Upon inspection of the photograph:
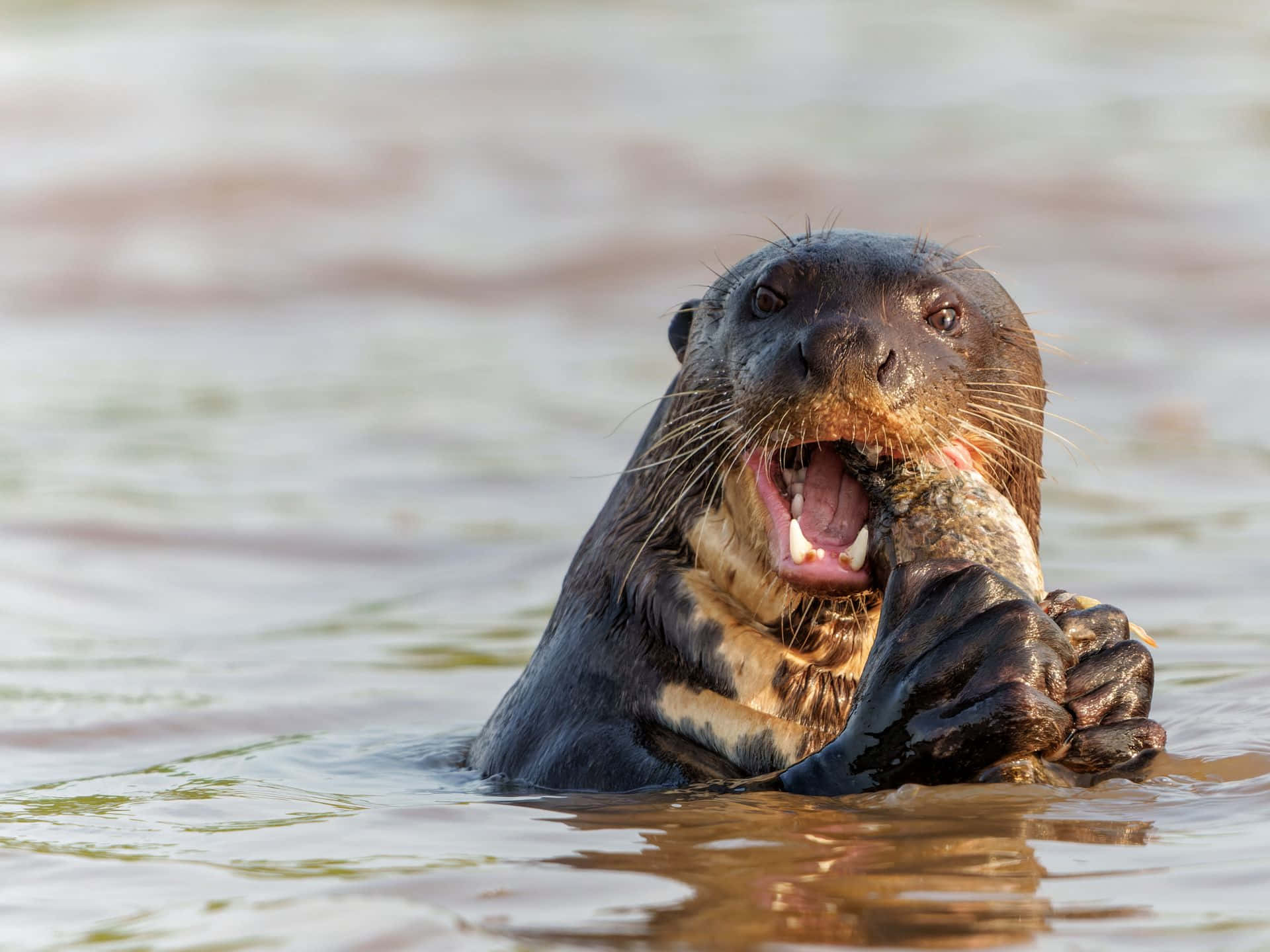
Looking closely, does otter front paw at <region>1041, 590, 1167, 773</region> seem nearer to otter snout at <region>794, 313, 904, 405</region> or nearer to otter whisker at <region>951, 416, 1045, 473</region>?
otter whisker at <region>951, 416, 1045, 473</region>

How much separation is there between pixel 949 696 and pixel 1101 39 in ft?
63.4

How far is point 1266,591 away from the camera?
8180 mm

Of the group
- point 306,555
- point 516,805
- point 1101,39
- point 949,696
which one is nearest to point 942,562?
point 949,696

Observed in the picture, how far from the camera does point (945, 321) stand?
4711mm

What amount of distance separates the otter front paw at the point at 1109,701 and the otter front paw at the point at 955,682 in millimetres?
92

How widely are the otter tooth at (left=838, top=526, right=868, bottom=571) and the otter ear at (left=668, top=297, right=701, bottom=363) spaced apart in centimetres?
98

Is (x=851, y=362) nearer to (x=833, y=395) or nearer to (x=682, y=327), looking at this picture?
(x=833, y=395)

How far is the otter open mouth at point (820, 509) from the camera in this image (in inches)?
179

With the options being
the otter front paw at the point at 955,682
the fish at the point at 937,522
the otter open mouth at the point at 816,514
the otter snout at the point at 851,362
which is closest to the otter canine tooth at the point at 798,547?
the otter open mouth at the point at 816,514

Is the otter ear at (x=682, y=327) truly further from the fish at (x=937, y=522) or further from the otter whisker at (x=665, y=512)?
the fish at (x=937, y=522)

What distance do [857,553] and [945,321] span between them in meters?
0.60

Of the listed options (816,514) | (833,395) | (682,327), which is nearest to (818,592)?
(816,514)

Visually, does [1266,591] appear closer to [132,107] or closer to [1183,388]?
[1183,388]

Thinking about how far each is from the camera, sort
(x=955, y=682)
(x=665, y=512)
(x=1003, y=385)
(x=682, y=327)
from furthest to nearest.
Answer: (x=682, y=327), (x=665, y=512), (x=1003, y=385), (x=955, y=682)
